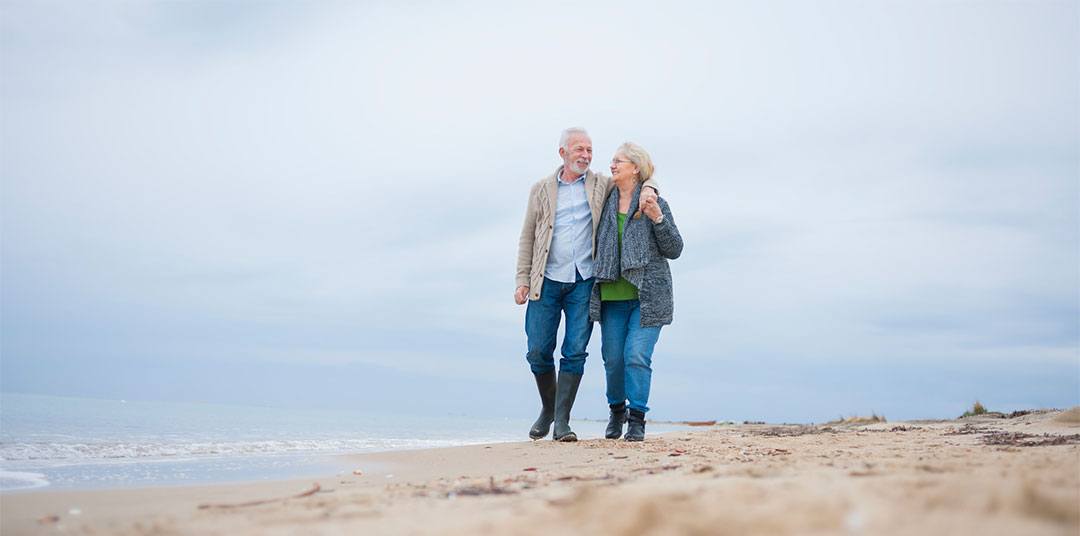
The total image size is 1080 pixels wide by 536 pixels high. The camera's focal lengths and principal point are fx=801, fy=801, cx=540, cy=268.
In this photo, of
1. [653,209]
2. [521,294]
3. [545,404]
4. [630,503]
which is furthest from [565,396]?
[630,503]

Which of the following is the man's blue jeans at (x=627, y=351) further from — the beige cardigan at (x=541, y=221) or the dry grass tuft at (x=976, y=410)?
the dry grass tuft at (x=976, y=410)

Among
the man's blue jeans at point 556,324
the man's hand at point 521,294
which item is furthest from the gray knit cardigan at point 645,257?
the man's hand at point 521,294

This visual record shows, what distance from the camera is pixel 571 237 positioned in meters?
5.76

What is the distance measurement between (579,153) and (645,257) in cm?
A: 93

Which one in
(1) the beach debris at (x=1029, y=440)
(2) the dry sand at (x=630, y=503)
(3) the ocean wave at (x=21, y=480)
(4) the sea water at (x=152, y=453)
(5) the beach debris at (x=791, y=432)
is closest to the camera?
(2) the dry sand at (x=630, y=503)

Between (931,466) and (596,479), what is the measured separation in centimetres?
113

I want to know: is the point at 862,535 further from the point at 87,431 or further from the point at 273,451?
the point at 87,431

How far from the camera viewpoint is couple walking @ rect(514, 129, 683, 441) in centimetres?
544

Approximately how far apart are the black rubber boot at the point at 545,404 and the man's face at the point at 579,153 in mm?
1539

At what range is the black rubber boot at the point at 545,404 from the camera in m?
5.97

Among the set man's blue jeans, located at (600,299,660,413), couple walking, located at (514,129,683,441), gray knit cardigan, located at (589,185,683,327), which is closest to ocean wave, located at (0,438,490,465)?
couple walking, located at (514,129,683,441)

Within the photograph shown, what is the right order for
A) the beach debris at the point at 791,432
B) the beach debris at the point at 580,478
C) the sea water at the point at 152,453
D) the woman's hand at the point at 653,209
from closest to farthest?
1. the beach debris at the point at 580,478
2. the sea water at the point at 152,453
3. the woman's hand at the point at 653,209
4. the beach debris at the point at 791,432

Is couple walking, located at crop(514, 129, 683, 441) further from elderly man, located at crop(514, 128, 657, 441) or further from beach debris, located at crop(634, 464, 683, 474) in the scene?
beach debris, located at crop(634, 464, 683, 474)

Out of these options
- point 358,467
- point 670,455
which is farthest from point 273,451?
point 670,455
